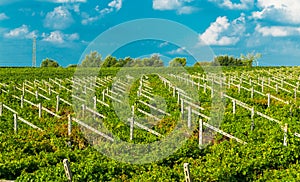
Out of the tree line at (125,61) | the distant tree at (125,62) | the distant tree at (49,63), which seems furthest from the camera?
the distant tree at (49,63)

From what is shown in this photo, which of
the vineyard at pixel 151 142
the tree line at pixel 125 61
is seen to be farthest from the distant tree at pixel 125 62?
the vineyard at pixel 151 142

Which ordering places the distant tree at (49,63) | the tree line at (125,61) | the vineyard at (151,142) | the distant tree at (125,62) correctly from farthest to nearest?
1. the distant tree at (49,63)
2. the tree line at (125,61)
3. the distant tree at (125,62)
4. the vineyard at (151,142)

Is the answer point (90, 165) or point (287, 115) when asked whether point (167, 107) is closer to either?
point (287, 115)

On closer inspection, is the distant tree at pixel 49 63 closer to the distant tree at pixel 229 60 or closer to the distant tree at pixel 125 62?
the distant tree at pixel 125 62

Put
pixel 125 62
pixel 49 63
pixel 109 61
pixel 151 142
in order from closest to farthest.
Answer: pixel 151 142
pixel 125 62
pixel 109 61
pixel 49 63

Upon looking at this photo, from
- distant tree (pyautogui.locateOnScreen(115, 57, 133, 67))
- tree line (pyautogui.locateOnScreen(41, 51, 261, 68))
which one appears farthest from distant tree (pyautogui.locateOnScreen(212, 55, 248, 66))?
distant tree (pyautogui.locateOnScreen(115, 57, 133, 67))

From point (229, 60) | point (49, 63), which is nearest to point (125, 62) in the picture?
point (229, 60)

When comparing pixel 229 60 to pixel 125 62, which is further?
pixel 229 60

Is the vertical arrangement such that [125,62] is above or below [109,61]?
above

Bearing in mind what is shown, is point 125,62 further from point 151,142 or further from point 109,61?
point 151,142

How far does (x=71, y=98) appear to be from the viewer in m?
28.9

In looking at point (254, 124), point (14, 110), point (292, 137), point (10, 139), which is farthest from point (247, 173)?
point (14, 110)

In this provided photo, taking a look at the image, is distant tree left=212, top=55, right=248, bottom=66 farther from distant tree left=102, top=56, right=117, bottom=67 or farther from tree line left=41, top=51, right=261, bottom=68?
distant tree left=102, top=56, right=117, bottom=67

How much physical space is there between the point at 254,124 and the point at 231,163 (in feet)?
20.8
